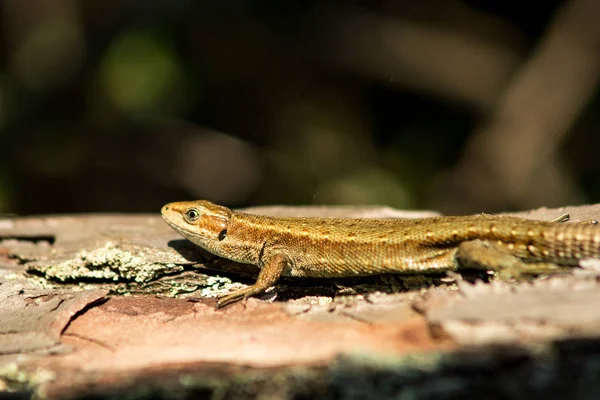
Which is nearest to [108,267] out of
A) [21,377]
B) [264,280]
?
[264,280]

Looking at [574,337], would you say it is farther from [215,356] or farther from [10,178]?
[10,178]

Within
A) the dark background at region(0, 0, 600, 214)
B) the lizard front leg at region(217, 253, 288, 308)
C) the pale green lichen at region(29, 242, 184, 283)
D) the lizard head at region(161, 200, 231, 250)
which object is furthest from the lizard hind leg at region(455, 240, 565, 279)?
the dark background at region(0, 0, 600, 214)

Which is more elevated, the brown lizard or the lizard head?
the brown lizard

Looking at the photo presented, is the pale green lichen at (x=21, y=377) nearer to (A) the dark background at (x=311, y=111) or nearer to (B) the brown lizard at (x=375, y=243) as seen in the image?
(B) the brown lizard at (x=375, y=243)

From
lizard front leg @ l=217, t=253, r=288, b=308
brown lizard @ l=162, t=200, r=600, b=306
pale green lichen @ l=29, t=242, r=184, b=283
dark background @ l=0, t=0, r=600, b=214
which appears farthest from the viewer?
dark background @ l=0, t=0, r=600, b=214

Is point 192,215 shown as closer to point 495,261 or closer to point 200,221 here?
point 200,221

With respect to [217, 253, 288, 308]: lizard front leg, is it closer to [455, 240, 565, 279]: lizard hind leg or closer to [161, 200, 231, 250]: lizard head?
[161, 200, 231, 250]: lizard head

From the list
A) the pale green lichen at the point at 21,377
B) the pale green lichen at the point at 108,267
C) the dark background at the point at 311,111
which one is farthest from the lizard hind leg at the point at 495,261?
the dark background at the point at 311,111
